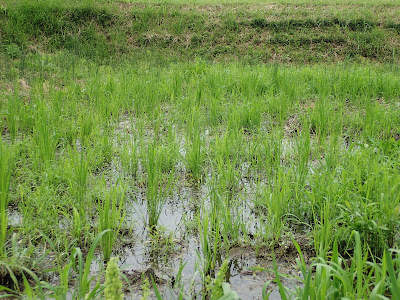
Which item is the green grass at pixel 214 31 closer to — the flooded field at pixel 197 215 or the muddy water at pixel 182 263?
the flooded field at pixel 197 215

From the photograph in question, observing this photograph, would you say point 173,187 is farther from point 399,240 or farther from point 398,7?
point 398,7

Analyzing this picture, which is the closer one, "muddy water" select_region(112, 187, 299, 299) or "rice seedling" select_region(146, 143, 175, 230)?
"muddy water" select_region(112, 187, 299, 299)

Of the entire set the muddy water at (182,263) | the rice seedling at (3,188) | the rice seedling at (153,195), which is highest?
the rice seedling at (3,188)

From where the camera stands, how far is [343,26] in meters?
11.2

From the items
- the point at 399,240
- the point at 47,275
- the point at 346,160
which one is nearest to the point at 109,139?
the point at 47,275

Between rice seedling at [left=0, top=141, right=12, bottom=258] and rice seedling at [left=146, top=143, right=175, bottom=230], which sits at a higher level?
rice seedling at [left=0, top=141, right=12, bottom=258]

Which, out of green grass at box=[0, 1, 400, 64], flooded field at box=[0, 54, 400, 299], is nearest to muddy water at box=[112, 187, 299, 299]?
→ flooded field at box=[0, 54, 400, 299]

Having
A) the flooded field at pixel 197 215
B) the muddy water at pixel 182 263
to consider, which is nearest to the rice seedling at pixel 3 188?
the flooded field at pixel 197 215

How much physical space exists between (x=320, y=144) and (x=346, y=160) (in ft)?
2.45

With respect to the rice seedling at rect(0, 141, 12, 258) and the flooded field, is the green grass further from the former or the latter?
the rice seedling at rect(0, 141, 12, 258)

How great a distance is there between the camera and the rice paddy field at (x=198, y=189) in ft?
5.89

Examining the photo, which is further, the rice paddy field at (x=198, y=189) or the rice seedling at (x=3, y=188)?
the rice seedling at (x=3, y=188)

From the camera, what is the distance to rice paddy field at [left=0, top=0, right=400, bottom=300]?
1.79 metres

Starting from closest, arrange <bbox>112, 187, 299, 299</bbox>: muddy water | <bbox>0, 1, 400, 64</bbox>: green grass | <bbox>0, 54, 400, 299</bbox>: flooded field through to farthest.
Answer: <bbox>0, 54, 400, 299</bbox>: flooded field → <bbox>112, 187, 299, 299</bbox>: muddy water → <bbox>0, 1, 400, 64</bbox>: green grass
